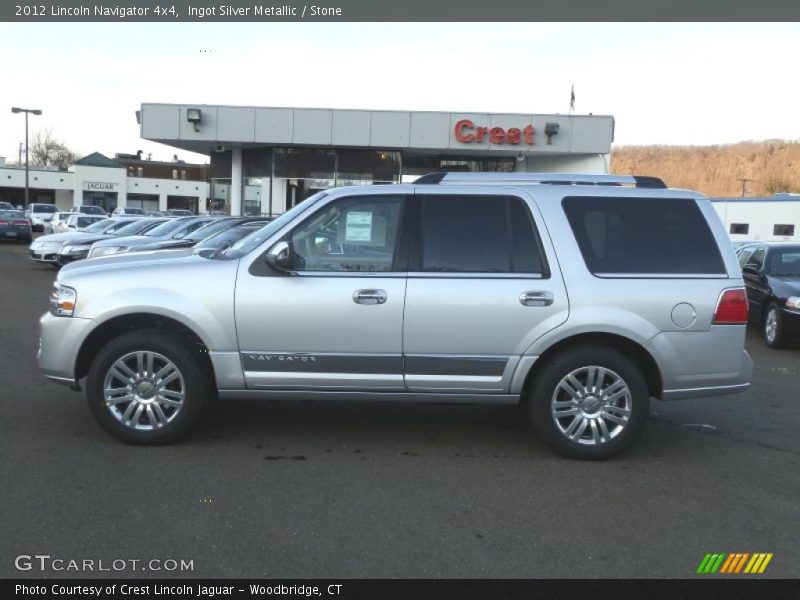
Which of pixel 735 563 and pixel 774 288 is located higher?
pixel 774 288

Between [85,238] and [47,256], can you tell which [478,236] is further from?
[47,256]

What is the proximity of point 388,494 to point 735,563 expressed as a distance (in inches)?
77.3

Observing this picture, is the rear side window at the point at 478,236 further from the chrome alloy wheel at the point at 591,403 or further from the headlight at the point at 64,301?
the headlight at the point at 64,301

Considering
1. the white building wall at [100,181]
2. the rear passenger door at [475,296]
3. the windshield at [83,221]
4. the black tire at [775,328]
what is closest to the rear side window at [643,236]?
the rear passenger door at [475,296]

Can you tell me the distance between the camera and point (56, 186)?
237 feet

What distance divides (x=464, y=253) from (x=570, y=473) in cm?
169

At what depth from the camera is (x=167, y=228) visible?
715 inches

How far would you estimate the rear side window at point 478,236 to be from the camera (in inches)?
212

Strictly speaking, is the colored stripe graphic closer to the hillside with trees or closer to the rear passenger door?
the rear passenger door

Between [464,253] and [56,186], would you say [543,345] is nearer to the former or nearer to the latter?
[464,253]

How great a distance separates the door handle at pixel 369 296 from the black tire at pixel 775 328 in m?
7.73
